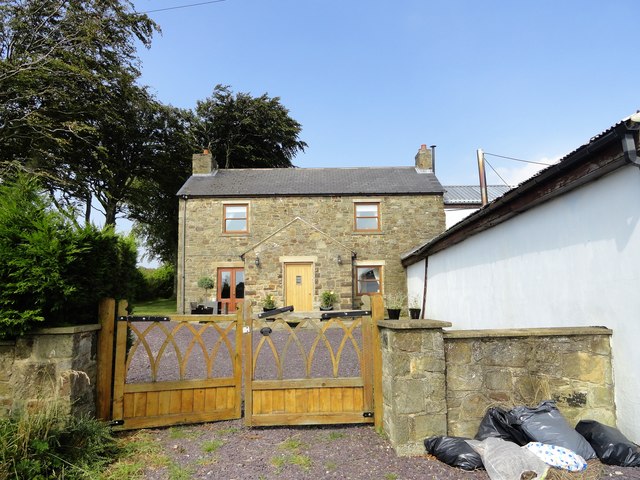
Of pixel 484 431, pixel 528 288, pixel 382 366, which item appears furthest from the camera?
pixel 528 288

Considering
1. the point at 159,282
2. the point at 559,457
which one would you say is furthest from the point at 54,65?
the point at 159,282

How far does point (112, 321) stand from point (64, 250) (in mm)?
1036

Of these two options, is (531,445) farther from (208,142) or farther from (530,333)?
(208,142)

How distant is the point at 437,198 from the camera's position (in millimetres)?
17578

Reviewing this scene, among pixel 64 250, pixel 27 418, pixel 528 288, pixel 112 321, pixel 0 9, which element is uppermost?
pixel 0 9

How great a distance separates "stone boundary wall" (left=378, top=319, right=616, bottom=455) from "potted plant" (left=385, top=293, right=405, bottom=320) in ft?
34.2

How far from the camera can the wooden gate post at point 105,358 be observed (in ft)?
14.1

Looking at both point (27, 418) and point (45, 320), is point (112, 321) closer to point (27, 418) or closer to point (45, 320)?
point (45, 320)

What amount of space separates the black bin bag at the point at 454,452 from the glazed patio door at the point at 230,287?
14069mm

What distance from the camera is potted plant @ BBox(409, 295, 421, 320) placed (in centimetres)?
1386

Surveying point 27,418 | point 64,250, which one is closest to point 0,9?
point 64,250

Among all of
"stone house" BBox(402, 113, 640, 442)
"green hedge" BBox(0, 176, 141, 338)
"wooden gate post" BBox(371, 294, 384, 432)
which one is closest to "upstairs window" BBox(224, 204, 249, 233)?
"stone house" BBox(402, 113, 640, 442)

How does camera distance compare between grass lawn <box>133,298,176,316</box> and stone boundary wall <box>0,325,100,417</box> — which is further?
grass lawn <box>133,298,176,316</box>

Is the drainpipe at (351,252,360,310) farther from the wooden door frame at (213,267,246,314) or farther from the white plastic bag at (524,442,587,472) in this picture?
the white plastic bag at (524,442,587,472)
